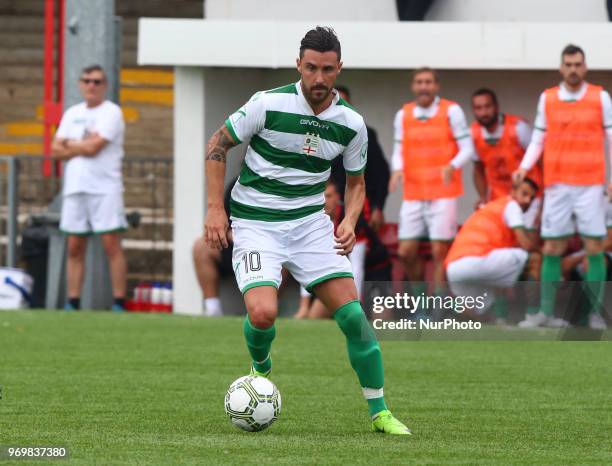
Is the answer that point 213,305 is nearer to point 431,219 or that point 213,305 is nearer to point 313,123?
point 431,219

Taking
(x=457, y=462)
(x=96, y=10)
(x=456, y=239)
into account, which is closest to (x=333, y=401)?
(x=457, y=462)

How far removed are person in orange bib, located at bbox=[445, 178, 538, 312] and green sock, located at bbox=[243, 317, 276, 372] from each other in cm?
662

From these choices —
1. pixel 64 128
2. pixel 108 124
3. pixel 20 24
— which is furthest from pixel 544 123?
pixel 20 24

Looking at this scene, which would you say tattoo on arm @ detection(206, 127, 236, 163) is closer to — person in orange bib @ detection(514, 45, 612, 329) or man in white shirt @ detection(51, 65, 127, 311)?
person in orange bib @ detection(514, 45, 612, 329)

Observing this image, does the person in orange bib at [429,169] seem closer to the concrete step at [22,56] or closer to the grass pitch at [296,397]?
the grass pitch at [296,397]

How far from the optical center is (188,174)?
17781 millimetres

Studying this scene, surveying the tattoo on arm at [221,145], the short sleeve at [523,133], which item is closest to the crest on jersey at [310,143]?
the tattoo on arm at [221,145]

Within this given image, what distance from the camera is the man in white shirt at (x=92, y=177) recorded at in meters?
16.7

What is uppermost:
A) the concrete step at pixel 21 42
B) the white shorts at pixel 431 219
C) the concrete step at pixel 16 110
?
the concrete step at pixel 21 42

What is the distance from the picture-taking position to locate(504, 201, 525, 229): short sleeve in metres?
15.5

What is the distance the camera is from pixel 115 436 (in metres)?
7.78

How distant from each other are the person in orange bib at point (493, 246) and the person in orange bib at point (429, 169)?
1.42 ft

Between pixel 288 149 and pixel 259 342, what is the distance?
102cm

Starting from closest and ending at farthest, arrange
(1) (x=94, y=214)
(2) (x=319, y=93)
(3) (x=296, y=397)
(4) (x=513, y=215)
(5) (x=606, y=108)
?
(2) (x=319, y=93), (3) (x=296, y=397), (5) (x=606, y=108), (4) (x=513, y=215), (1) (x=94, y=214)
